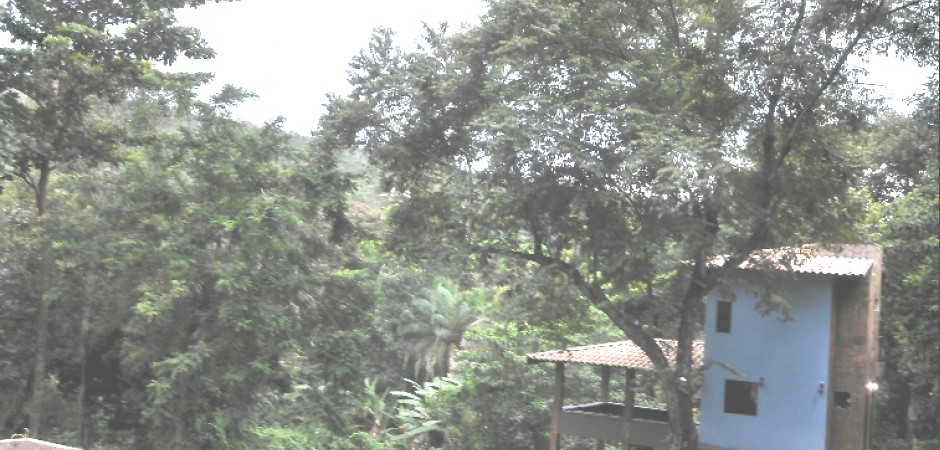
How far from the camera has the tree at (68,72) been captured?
14.4 meters

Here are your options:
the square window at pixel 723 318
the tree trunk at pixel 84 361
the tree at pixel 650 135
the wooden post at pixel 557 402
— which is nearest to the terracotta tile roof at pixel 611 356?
the wooden post at pixel 557 402

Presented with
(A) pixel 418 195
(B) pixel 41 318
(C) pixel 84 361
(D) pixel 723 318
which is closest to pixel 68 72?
(B) pixel 41 318

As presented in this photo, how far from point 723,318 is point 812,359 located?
1915 mm

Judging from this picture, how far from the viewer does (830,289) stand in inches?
612

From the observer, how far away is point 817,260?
15.8 meters

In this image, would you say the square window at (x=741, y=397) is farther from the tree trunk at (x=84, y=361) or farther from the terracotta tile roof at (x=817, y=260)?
the tree trunk at (x=84, y=361)

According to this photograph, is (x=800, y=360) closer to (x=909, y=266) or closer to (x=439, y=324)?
(x=909, y=266)

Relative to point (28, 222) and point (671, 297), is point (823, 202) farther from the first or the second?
point (28, 222)

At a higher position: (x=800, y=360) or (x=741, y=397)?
(x=800, y=360)

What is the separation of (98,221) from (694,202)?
10565 mm

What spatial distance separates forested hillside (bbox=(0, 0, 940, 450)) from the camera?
12820 millimetres

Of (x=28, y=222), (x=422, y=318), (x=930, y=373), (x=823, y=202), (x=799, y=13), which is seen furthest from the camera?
(x=422, y=318)

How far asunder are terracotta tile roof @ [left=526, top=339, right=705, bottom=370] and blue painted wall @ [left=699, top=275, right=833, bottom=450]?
3.17 ft

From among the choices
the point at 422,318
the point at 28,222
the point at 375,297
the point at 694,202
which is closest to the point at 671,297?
the point at 694,202
